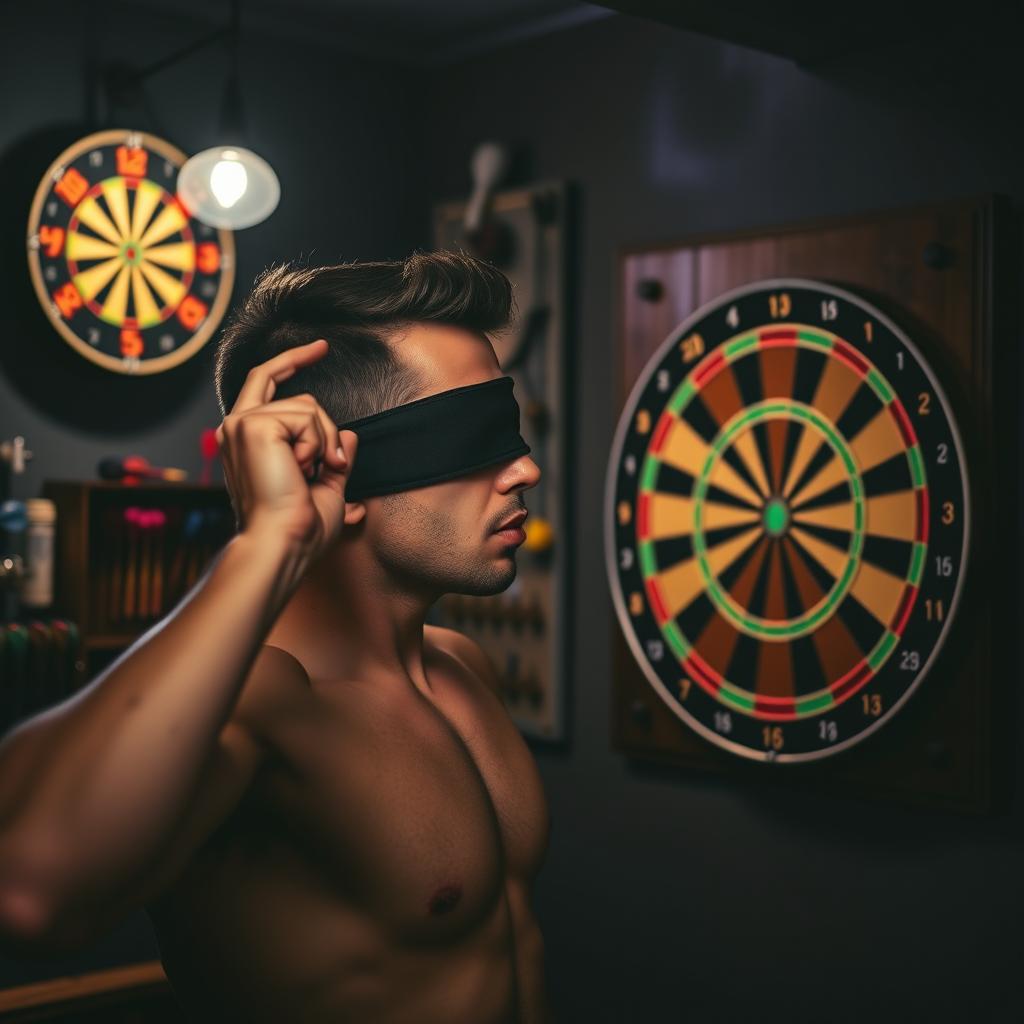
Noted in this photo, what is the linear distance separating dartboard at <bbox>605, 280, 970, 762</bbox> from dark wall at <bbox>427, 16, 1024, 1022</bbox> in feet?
0.80

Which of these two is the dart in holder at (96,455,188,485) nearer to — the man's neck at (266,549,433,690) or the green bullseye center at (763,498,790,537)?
the green bullseye center at (763,498,790,537)

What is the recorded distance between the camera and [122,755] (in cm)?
117

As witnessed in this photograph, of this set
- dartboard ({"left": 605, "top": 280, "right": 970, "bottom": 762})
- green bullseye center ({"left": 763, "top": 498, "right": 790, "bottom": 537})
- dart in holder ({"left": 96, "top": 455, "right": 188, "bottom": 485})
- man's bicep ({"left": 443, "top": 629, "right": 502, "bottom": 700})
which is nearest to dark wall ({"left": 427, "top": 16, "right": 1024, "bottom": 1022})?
dartboard ({"left": 605, "top": 280, "right": 970, "bottom": 762})

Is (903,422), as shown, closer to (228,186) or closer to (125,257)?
(228,186)

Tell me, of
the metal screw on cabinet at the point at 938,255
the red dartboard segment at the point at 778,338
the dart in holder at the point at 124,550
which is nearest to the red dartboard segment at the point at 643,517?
the red dartboard segment at the point at 778,338

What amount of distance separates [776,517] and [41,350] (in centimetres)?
211

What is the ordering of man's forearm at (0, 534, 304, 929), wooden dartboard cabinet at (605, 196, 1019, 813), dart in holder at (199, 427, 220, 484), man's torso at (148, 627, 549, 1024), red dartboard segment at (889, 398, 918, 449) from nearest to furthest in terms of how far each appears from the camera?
1. man's forearm at (0, 534, 304, 929)
2. man's torso at (148, 627, 549, 1024)
3. wooden dartboard cabinet at (605, 196, 1019, 813)
4. red dartboard segment at (889, 398, 918, 449)
5. dart in holder at (199, 427, 220, 484)

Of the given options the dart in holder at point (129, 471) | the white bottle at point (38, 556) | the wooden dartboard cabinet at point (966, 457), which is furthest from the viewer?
the dart in holder at point (129, 471)

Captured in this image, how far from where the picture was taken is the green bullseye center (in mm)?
3363

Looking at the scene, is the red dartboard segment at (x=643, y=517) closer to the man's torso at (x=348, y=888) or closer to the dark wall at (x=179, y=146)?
the dark wall at (x=179, y=146)

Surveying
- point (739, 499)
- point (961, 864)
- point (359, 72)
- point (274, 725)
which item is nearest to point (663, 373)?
point (739, 499)

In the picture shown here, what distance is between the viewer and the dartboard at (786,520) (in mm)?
3088

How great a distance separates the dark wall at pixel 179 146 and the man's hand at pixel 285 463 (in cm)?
250

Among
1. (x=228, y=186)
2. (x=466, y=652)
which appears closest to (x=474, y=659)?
(x=466, y=652)
